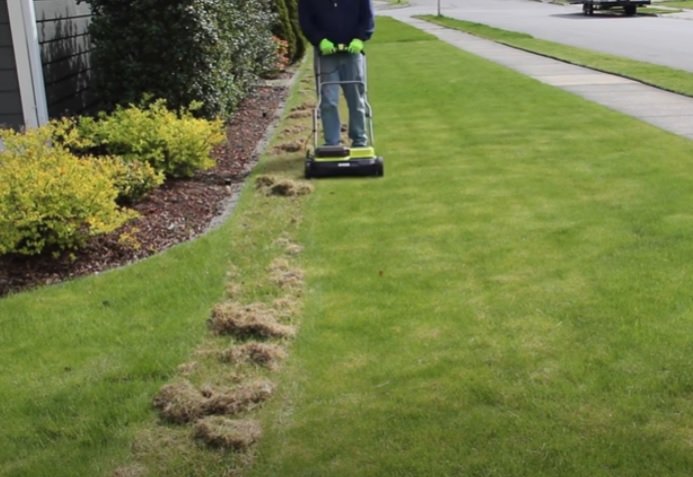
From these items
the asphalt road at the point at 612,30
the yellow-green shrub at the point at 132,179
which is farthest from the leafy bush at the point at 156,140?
the asphalt road at the point at 612,30

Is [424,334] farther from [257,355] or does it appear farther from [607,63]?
[607,63]

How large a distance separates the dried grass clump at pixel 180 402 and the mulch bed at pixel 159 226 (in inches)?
75.7

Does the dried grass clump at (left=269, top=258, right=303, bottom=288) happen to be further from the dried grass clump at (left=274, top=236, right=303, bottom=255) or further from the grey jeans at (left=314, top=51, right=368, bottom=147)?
the grey jeans at (left=314, top=51, right=368, bottom=147)

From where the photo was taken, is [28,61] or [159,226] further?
[28,61]

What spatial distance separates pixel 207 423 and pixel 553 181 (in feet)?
15.9

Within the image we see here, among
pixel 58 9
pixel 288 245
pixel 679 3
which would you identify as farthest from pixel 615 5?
pixel 288 245

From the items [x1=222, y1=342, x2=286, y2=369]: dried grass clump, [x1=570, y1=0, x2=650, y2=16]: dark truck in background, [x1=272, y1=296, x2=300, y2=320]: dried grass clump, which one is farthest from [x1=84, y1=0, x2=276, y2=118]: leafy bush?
[x1=570, y1=0, x2=650, y2=16]: dark truck in background

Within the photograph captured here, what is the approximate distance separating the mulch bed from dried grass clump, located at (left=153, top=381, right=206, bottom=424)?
1.92 metres

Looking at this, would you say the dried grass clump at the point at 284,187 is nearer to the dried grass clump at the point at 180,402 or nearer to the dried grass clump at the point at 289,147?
the dried grass clump at the point at 289,147

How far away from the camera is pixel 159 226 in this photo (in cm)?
681

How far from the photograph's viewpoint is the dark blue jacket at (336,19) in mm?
8570

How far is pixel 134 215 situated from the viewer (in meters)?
6.36

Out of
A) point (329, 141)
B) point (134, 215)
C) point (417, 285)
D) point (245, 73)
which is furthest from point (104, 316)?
point (245, 73)

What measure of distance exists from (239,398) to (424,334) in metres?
1.13
